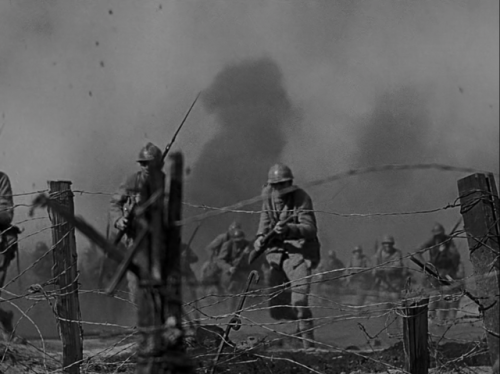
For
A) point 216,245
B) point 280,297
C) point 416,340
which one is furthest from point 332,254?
point 416,340

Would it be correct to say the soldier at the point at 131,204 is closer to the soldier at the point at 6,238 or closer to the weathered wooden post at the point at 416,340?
the soldier at the point at 6,238

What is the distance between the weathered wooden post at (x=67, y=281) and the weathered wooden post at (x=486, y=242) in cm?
196

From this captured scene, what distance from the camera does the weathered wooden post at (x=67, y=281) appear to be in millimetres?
4637

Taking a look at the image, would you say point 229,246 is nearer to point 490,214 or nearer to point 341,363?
point 341,363

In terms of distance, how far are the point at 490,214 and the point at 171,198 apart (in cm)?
196

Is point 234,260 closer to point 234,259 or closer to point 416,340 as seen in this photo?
point 234,259

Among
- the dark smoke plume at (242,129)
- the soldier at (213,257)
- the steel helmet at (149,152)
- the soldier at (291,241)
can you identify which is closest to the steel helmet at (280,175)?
the soldier at (291,241)

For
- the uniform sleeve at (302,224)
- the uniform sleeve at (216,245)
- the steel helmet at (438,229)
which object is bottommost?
the uniform sleeve at (302,224)

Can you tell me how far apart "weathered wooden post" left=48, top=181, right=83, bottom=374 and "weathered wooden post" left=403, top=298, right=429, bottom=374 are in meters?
1.63

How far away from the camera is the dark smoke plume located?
63.2 ft

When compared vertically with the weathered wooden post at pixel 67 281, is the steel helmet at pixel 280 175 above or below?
above

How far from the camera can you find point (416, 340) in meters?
4.29

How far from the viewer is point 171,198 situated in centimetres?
241

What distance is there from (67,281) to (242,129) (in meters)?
15.6
